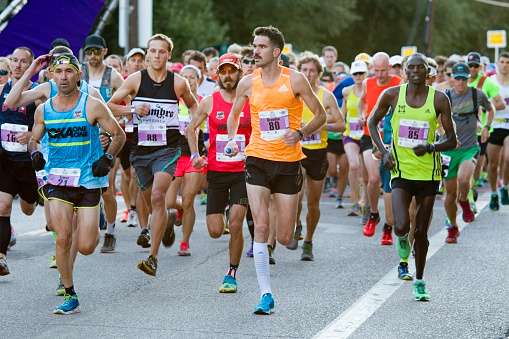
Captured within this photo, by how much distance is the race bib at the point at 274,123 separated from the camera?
793cm

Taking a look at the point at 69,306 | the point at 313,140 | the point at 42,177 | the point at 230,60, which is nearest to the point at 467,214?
the point at 313,140

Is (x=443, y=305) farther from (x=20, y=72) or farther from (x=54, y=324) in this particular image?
(x=20, y=72)

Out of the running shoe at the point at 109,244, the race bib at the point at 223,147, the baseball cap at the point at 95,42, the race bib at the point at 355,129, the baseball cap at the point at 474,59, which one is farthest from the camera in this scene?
the baseball cap at the point at 474,59

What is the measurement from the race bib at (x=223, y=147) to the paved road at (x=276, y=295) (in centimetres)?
103

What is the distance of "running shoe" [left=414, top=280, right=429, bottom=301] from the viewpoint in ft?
26.4

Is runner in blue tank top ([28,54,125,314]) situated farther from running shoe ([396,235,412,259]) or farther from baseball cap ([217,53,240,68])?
running shoe ([396,235,412,259])

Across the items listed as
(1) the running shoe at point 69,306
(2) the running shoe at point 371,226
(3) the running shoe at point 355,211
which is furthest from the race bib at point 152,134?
(3) the running shoe at point 355,211

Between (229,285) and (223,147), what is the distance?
156 centimetres

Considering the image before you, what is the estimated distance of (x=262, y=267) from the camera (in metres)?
7.66

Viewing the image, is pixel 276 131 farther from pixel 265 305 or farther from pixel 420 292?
pixel 420 292

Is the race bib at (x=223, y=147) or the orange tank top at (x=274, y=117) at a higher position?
the orange tank top at (x=274, y=117)

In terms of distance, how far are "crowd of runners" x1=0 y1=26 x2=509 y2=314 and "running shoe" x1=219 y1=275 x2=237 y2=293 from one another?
16 mm

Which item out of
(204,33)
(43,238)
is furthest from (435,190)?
(204,33)

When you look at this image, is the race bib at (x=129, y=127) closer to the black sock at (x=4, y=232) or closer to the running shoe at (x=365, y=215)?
the black sock at (x=4, y=232)
